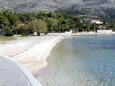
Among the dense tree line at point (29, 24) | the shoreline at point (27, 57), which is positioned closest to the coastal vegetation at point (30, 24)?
the dense tree line at point (29, 24)

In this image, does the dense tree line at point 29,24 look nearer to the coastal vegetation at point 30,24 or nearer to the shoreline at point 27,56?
the coastal vegetation at point 30,24

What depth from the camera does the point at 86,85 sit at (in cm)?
1977

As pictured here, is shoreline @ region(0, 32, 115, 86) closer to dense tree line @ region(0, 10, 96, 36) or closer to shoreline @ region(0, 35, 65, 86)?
shoreline @ region(0, 35, 65, 86)

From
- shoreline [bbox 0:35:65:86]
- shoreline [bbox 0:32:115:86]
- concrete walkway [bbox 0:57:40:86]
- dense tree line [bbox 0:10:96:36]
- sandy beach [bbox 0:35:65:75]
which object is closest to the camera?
concrete walkway [bbox 0:57:40:86]

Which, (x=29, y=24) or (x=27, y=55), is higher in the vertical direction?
(x=27, y=55)

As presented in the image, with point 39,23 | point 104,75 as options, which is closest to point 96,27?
point 39,23

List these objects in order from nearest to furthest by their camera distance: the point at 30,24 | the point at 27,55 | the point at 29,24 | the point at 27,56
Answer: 1. the point at 27,56
2. the point at 27,55
3. the point at 30,24
4. the point at 29,24

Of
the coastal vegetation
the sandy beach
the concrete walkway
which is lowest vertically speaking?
the coastal vegetation

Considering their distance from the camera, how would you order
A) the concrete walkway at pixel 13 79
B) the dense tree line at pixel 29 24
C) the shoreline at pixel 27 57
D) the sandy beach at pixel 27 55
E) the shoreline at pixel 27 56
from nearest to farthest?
the concrete walkway at pixel 13 79 < the shoreline at pixel 27 57 < the shoreline at pixel 27 56 < the sandy beach at pixel 27 55 < the dense tree line at pixel 29 24

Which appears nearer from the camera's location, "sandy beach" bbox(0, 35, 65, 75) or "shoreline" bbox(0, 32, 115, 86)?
"shoreline" bbox(0, 32, 115, 86)

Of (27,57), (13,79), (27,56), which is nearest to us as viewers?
(13,79)

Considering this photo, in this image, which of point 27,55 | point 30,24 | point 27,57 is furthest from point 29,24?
point 27,57

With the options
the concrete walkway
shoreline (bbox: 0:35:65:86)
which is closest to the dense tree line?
shoreline (bbox: 0:35:65:86)

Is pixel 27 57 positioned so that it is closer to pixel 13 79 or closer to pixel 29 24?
pixel 13 79
